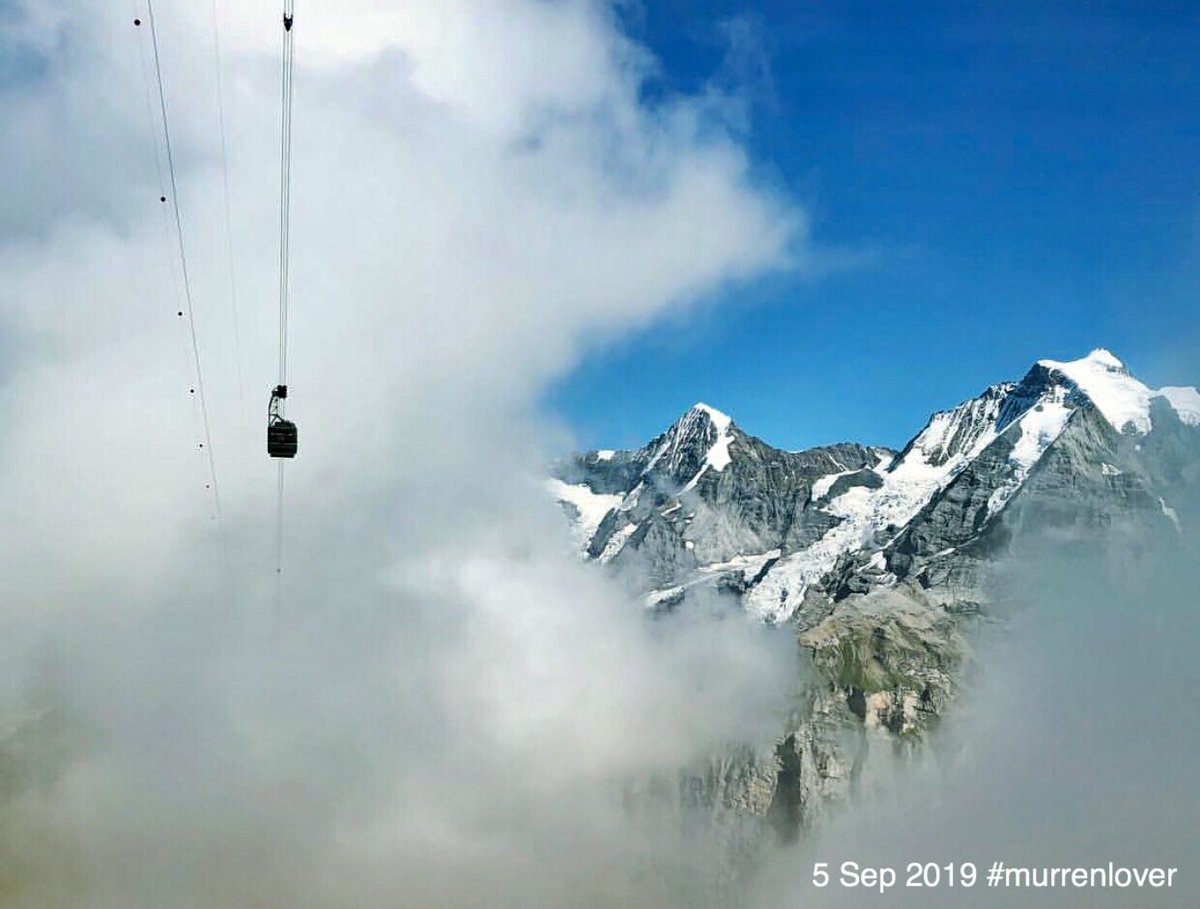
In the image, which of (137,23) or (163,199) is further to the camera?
(163,199)

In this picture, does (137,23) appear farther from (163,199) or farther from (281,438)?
(281,438)

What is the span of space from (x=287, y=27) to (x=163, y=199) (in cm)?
1768

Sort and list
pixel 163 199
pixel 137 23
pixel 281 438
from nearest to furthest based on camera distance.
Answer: pixel 137 23 < pixel 163 199 < pixel 281 438

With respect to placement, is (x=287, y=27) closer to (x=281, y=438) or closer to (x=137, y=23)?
(x=137, y=23)

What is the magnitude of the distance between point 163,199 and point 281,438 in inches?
1060

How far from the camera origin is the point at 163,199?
8525 cm

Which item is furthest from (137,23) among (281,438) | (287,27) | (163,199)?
(281,438)

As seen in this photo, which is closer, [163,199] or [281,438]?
[163,199]

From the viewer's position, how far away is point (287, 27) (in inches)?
2982

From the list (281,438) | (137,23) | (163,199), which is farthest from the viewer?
(281,438)

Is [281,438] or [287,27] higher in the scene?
[287,27]

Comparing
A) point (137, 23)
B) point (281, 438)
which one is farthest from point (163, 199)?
point (281, 438)

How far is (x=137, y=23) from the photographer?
2872 inches

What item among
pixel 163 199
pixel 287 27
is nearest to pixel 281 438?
pixel 163 199
